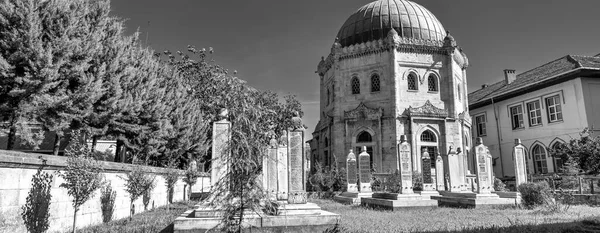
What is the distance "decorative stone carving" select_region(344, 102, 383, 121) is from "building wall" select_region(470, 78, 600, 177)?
38.9 feet

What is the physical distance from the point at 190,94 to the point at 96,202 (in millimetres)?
13219

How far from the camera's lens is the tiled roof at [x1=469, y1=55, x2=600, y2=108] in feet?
78.2

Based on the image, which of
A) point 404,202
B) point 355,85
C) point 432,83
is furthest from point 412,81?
point 404,202

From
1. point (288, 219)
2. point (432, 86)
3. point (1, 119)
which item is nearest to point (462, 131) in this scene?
point (432, 86)

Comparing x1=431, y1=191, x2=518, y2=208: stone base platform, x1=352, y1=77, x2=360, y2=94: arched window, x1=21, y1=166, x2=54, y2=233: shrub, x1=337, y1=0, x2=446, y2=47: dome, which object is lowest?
x1=431, y1=191, x2=518, y2=208: stone base platform

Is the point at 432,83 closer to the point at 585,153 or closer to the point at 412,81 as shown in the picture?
the point at 412,81

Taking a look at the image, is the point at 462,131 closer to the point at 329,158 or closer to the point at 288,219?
the point at 329,158

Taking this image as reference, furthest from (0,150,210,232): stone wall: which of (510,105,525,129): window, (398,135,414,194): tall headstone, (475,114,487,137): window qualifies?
(475,114,487,137): window

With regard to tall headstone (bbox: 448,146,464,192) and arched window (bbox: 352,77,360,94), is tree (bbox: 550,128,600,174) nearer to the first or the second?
tall headstone (bbox: 448,146,464,192)

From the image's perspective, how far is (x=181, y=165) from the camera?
22.2 metres

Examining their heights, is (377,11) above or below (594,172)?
above

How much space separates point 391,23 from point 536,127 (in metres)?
13.0

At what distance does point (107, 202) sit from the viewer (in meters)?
10.6

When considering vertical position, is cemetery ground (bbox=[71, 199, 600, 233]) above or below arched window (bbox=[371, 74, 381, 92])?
below
